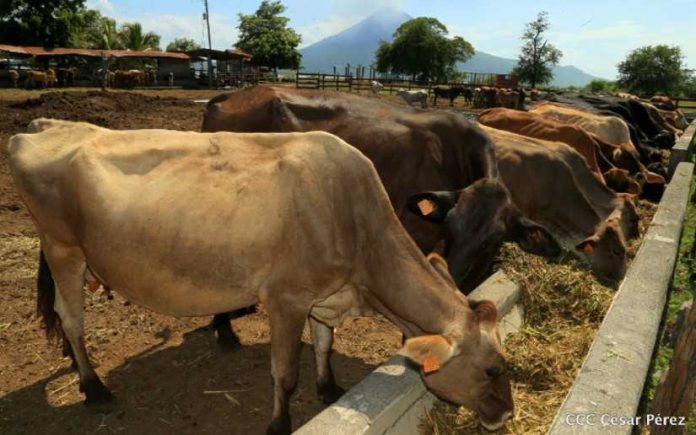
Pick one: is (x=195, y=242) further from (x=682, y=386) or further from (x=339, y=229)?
(x=682, y=386)

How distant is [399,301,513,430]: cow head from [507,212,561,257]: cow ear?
1651 mm

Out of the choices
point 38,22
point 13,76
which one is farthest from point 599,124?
point 38,22

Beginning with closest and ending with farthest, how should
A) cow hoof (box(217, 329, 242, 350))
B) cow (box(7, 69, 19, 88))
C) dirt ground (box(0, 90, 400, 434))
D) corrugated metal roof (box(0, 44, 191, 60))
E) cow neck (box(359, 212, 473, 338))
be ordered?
1. cow neck (box(359, 212, 473, 338))
2. dirt ground (box(0, 90, 400, 434))
3. cow hoof (box(217, 329, 242, 350))
4. cow (box(7, 69, 19, 88))
5. corrugated metal roof (box(0, 44, 191, 60))

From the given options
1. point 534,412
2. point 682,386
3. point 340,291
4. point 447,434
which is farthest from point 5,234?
point 682,386

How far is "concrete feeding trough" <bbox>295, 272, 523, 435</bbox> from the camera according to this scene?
9.48 ft

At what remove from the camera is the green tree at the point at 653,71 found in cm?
6931

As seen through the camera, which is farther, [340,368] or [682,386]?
[340,368]

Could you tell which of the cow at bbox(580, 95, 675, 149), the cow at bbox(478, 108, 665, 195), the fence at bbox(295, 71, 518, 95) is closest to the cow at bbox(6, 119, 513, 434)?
the cow at bbox(478, 108, 665, 195)

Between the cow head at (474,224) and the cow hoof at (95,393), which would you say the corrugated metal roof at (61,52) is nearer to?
the cow hoof at (95,393)

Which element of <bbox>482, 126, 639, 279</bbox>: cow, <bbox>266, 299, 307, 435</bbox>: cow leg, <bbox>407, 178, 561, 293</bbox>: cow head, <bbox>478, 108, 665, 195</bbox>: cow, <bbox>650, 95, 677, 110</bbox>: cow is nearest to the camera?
<bbox>266, 299, 307, 435</bbox>: cow leg

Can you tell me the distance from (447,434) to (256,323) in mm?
2618

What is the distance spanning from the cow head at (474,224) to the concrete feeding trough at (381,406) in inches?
49.9

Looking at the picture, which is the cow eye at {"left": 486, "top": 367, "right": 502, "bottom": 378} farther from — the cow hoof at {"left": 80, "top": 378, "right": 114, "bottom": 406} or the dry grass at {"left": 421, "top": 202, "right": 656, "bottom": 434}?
the cow hoof at {"left": 80, "top": 378, "right": 114, "bottom": 406}

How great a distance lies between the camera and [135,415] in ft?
13.3
